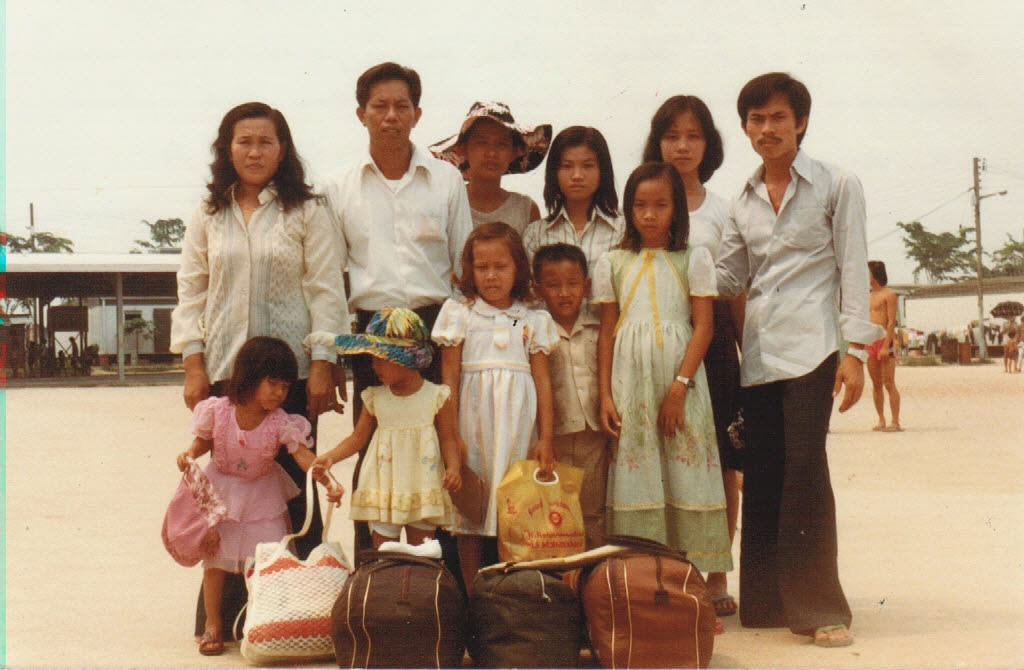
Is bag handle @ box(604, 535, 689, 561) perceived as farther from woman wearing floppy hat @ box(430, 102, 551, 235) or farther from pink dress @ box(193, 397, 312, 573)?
woman wearing floppy hat @ box(430, 102, 551, 235)

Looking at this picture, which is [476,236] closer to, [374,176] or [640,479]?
[374,176]

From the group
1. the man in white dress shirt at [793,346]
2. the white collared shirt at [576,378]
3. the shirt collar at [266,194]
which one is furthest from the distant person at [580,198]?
the shirt collar at [266,194]

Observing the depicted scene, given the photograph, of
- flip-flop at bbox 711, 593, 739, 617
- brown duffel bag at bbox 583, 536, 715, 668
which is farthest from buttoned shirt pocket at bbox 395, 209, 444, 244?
flip-flop at bbox 711, 593, 739, 617

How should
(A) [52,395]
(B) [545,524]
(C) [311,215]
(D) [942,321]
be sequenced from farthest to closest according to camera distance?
(D) [942,321] < (A) [52,395] < (C) [311,215] < (B) [545,524]

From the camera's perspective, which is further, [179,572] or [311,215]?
[179,572]

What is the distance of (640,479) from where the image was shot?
4391 millimetres

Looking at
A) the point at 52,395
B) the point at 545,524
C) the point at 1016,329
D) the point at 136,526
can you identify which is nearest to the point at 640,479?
the point at 545,524

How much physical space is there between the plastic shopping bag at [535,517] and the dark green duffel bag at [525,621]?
381 mm

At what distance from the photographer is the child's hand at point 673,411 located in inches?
172

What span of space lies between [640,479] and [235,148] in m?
2.08

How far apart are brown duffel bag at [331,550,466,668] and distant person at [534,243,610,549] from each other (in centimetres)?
97

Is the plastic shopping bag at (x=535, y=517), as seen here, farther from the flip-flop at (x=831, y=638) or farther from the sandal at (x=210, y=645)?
the sandal at (x=210, y=645)

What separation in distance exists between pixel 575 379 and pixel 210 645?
175 centimetres

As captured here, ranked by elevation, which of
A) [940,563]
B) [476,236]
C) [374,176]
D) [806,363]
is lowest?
[940,563]
